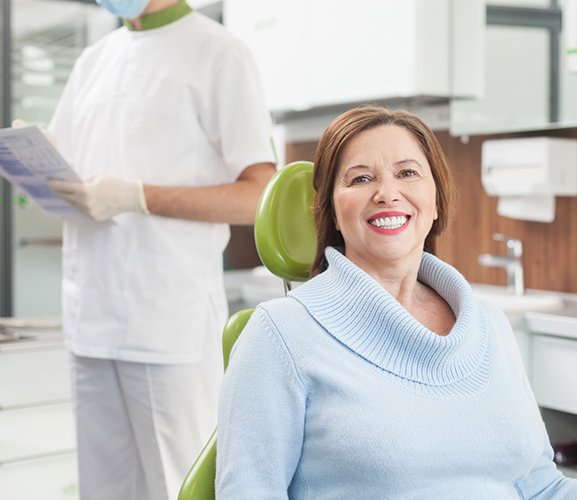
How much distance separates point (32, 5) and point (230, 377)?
3.90 metres

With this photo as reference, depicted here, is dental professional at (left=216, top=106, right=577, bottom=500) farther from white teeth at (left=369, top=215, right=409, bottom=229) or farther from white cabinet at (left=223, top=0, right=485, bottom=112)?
white cabinet at (left=223, top=0, right=485, bottom=112)

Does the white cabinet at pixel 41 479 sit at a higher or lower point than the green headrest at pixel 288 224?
lower

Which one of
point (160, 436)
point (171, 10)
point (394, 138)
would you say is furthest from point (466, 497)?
point (171, 10)

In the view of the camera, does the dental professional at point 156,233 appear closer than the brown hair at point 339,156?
No

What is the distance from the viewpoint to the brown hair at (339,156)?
4.52 feet

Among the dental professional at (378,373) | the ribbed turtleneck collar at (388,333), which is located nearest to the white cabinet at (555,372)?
the dental professional at (378,373)

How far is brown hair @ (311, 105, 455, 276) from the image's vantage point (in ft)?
4.52

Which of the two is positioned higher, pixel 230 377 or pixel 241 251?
pixel 230 377

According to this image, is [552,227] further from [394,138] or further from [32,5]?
[32,5]

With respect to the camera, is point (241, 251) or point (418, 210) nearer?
point (418, 210)

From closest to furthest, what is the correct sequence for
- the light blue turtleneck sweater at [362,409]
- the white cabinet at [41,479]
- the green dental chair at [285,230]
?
1. the light blue turtleneck sweater at [362,409]
2. the green dental chair at [285,230]
3. the white cabinet at [41,479]

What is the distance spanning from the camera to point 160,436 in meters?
2.01

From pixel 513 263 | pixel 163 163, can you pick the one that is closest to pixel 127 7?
pixel 163 163

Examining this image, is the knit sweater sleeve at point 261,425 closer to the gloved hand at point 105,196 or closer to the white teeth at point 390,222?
the white teeth at point 390,222
